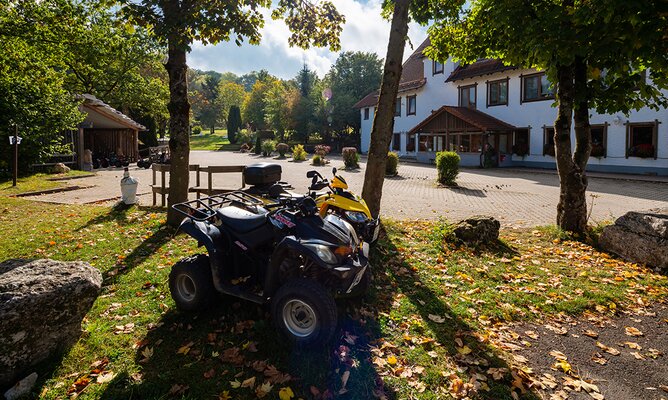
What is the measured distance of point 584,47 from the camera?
5977 millimetres

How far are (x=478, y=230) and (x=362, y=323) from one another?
12.7ft

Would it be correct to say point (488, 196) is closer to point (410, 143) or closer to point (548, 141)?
point (548, 141)

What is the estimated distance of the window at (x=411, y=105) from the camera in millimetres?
37156

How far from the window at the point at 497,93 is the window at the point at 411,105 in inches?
323

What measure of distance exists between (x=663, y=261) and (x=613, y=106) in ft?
9.33

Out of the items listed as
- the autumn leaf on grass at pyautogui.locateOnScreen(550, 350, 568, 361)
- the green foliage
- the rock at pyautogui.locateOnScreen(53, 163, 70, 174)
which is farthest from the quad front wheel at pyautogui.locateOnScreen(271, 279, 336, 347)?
the green foliage

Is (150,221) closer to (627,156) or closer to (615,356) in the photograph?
(615,356)

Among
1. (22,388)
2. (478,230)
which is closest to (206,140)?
(478,230)

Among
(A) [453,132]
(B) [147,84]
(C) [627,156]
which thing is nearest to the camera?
(C) [627,156]

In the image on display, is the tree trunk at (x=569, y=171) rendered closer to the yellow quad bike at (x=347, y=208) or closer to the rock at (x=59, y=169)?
the yellow quad bike at (x=347, y=208)

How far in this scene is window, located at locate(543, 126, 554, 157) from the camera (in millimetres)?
25469

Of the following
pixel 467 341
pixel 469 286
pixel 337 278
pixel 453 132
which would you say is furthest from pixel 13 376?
pixel 453 132

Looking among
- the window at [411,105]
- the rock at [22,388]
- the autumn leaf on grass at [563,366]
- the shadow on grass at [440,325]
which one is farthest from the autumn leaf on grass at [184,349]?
the window at [411,105]

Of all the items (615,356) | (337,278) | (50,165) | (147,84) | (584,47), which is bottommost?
A: (615,356)
